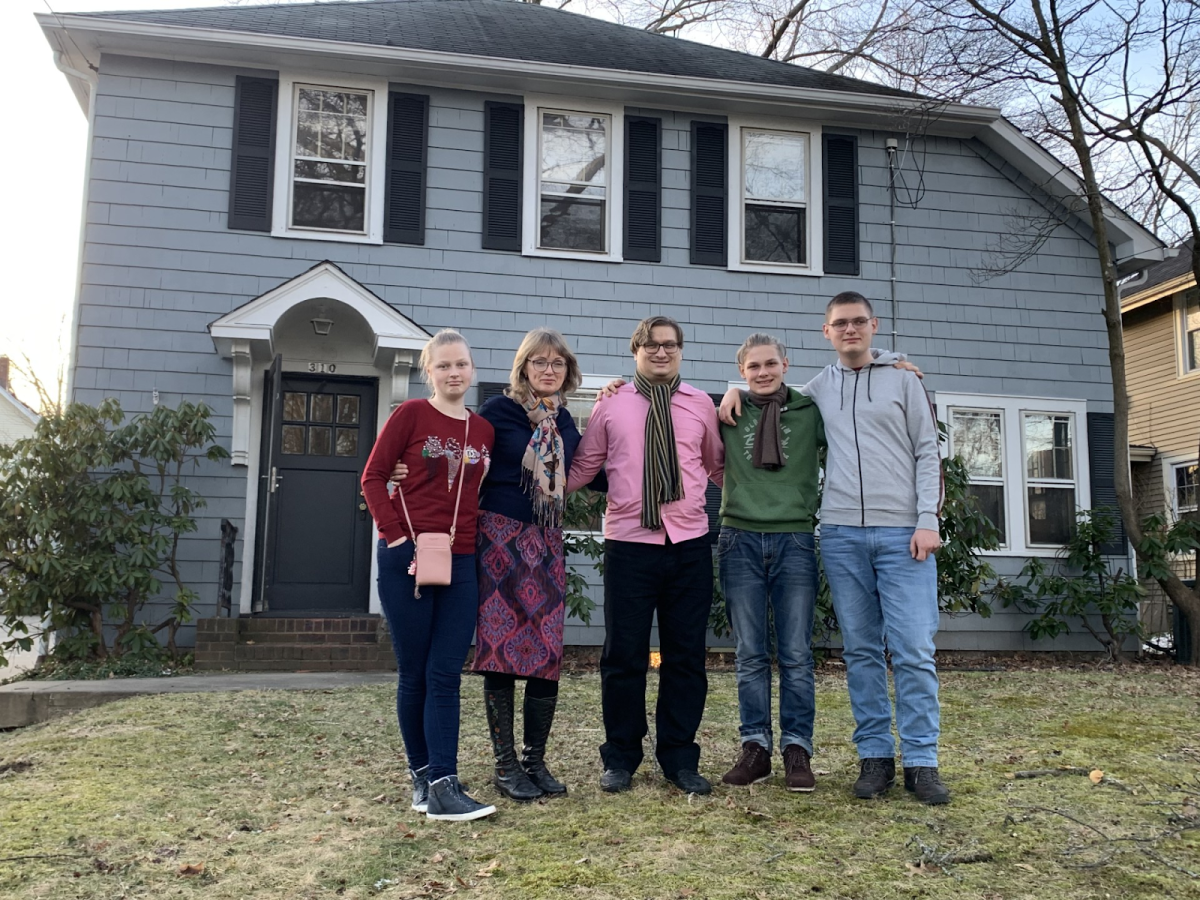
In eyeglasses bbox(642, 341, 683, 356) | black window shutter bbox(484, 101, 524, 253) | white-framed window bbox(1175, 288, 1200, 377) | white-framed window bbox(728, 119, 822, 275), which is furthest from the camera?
white-framed window bbox(1175, 288, 1200, 377)

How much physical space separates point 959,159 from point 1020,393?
234 cm

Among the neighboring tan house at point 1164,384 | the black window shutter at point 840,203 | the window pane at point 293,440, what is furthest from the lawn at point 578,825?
the neighboring tan house at point 1164,384

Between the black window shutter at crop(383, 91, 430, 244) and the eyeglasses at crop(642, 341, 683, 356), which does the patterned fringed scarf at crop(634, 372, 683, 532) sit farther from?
the black window shutter at crop(383, 91, 430, 244)

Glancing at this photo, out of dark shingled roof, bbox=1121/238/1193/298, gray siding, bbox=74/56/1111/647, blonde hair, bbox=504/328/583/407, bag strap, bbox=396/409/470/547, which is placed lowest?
bag strap, bbox=396/409/470/547

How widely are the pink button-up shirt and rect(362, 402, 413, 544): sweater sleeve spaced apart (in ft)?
2.05

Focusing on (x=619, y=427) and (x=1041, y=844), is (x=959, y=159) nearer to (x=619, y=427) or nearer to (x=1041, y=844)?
(x=619, y=427)

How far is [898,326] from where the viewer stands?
31.5ft

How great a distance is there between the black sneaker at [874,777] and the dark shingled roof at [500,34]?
7193 millimetres

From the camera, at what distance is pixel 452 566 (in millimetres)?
3246

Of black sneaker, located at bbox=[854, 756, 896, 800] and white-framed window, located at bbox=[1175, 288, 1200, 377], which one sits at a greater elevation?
white-framed window, located at bbox=[1175, 288, 1200, 377]

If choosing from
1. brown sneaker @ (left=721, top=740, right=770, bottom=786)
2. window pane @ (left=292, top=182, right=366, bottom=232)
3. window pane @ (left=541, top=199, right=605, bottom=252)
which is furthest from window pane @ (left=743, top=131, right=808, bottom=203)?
brown sneaker @ (left=721, top=740, right=770, bottom=786)

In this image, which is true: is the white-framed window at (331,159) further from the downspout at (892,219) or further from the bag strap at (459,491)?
the bag strap at (459,491)

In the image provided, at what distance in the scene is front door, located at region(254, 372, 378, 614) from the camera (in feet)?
27.4

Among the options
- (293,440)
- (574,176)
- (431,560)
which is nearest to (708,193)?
(574,176)
